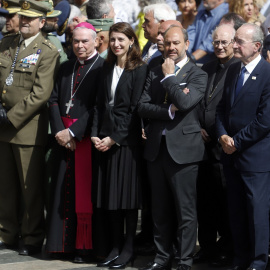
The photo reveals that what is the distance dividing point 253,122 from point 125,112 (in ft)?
4.12

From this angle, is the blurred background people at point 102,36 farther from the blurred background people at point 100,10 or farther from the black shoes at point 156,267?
the black shoes at point 156,267

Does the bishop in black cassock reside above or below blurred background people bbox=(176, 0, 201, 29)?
below

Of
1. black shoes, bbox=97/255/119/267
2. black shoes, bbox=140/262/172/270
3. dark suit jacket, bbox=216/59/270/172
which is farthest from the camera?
black shoes, bbox=97/255/119/267

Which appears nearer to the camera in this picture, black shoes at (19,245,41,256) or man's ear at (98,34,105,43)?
black shoes at (19,245,41,256)

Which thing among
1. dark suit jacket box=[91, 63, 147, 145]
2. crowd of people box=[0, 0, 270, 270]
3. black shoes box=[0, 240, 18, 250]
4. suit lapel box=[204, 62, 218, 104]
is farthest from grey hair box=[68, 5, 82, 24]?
black shoes box=[0, 240, 18, 250]

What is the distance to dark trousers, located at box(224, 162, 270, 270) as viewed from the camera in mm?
6176

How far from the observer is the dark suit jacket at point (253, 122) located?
20.0 feet

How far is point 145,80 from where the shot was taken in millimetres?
6812

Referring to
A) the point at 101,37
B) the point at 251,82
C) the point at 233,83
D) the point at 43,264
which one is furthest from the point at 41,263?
the point at 251,82

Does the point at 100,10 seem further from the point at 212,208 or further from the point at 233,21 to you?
the point at 212,208

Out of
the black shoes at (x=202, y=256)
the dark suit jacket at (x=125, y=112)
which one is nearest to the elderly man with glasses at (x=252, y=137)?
the black shoes at (x=202, y=256)

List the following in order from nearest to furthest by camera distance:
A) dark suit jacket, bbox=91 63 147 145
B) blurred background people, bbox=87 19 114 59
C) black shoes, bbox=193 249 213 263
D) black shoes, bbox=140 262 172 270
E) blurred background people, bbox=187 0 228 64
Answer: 1. black shoes, bbox=140 262 172 270
2. dark suit jacket, bbox=91 63 147 145
3. black shoes, bbox=193 249 213 263
4. blurred background people, bbox=87 19 114 59
5. blurred background people, bbox=187 0 228 64

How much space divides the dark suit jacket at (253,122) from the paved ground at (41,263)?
4.04 ft

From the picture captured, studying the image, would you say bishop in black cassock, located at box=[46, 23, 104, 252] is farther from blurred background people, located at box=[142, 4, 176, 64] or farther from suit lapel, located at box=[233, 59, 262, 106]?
suit lapel, located at box=[233, 59, 262, 106]
